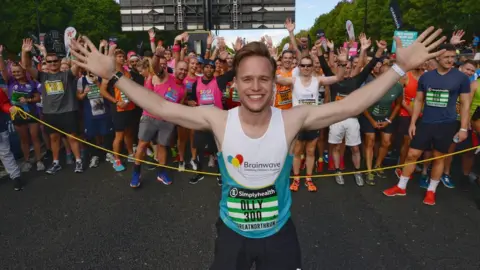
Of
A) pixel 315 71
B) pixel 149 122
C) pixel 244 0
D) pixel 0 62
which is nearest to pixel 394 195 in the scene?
pixel 315 71

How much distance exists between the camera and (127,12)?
85.5 ft

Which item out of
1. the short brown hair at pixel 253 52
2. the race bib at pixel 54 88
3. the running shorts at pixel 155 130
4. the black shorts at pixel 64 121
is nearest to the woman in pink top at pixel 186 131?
the running shorts at pixel 155 130

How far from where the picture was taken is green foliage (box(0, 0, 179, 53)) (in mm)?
32625

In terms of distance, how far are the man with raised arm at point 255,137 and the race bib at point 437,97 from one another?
3226 millimetres

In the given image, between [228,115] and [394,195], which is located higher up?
[228,115]

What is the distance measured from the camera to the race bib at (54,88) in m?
6.64

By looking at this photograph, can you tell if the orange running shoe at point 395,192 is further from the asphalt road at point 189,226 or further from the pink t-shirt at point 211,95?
the pink t-shirt at point 211,95

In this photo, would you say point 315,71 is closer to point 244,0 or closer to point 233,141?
point 233,141

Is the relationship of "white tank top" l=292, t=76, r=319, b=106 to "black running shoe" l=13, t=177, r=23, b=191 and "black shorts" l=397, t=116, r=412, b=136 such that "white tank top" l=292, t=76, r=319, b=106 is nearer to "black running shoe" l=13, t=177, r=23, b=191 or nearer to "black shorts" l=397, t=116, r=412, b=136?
"black shorts" l=397, t=116, r=412, b=136

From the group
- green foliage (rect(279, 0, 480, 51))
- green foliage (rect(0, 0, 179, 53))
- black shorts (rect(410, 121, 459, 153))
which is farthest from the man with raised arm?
green foliage (rect(0, 0, 179, 53))

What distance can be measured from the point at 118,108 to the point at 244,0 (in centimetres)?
1961

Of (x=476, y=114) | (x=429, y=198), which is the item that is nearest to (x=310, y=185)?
(x=429, y=198)

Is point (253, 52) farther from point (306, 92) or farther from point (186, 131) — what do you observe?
point (186, 131)

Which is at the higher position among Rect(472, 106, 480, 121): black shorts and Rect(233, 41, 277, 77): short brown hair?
Rect(233, 41, 277, 77): short brown hair
